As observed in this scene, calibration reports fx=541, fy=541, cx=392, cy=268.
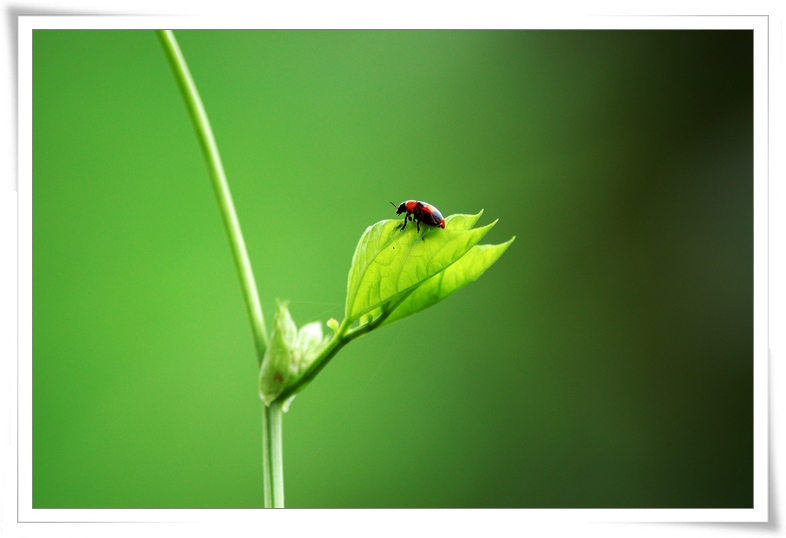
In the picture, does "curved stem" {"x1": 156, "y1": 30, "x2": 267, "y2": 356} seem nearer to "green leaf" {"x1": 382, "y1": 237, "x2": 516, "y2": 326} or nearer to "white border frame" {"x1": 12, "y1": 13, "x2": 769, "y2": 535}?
"green leaf" {"x1": 382, "y1": 237, "x2": 516, "y2": 326}

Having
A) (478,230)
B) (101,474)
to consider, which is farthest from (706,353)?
(101,474)

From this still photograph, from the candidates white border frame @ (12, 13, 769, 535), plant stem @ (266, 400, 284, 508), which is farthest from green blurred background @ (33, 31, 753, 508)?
plant stem @ (266, 400, 284, 508)

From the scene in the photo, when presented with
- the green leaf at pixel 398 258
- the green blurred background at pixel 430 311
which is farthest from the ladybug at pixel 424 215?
the green blurred background at pixel 430 311

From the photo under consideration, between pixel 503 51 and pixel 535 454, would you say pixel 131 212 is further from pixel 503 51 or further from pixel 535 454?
pixel 535 454

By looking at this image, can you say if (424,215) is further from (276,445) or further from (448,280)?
(276,445)

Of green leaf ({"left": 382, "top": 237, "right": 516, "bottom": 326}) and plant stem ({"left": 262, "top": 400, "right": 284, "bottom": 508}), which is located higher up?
green leaf ({"left": 382, "top": 237, "right": 516, "bottom": 326})

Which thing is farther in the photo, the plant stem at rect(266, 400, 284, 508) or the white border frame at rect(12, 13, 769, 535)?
the white border frame at rect(12, 13, 769, 535)
